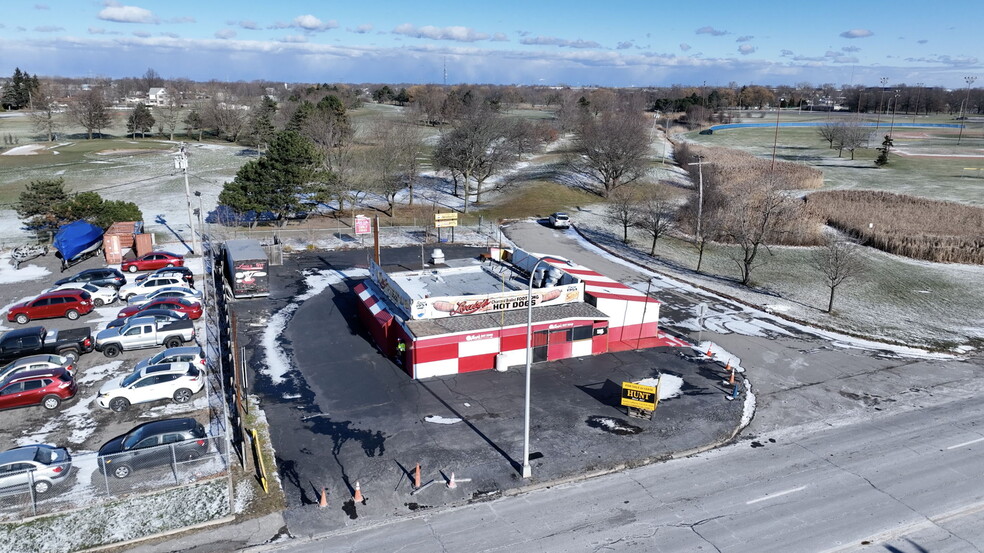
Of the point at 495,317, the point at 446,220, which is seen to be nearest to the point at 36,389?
the point at 495,317

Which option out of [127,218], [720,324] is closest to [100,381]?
[127,218]

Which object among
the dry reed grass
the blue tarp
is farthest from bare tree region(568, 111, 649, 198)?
the blue tarp

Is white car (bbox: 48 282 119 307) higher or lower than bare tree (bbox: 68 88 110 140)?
lower

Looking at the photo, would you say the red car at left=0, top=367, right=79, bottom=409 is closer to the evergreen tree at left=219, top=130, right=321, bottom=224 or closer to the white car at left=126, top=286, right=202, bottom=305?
the white car at left=126, top=286, right=202, bottom=305

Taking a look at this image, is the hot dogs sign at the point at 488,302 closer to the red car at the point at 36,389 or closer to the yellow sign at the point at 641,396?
the yellow sign at the point at 641,396

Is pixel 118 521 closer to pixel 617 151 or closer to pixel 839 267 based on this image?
pixel 839 267
